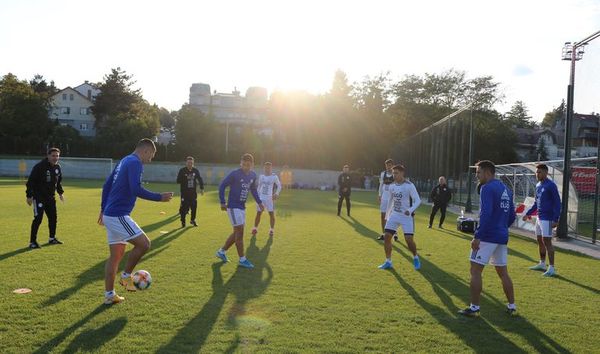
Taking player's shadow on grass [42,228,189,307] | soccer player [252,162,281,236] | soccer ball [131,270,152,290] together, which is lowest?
player's shadow on grass [42,228,189,307]

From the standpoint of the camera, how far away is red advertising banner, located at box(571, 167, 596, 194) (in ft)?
70.2

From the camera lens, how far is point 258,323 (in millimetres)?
5609

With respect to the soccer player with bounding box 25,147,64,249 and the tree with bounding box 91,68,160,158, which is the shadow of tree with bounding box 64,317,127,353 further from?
the tree with bounding box 91,68,160,158

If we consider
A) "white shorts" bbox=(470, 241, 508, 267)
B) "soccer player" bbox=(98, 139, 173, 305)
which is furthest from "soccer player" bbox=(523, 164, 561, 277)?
"soccer player" bbox=(98, 139, 173, 305)

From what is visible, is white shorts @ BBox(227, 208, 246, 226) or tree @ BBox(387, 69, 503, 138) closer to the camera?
white shorts @ BBox(227, 208, 246, 226)

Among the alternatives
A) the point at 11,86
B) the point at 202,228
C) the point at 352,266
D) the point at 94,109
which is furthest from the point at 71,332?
the point at 94,109

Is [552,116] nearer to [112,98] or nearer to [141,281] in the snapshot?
[112,98]

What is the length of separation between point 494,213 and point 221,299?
3872 mm

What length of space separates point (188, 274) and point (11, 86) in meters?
61.6

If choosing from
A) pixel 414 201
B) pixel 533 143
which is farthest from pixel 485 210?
pixel 533 143

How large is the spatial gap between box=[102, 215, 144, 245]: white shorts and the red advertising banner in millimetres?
20998

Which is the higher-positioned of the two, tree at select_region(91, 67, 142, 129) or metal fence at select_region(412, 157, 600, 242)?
tree at select_region(91, 67, 142, 129)

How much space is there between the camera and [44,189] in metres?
10.3

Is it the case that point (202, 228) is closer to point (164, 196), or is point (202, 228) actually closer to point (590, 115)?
point (164, 196)
